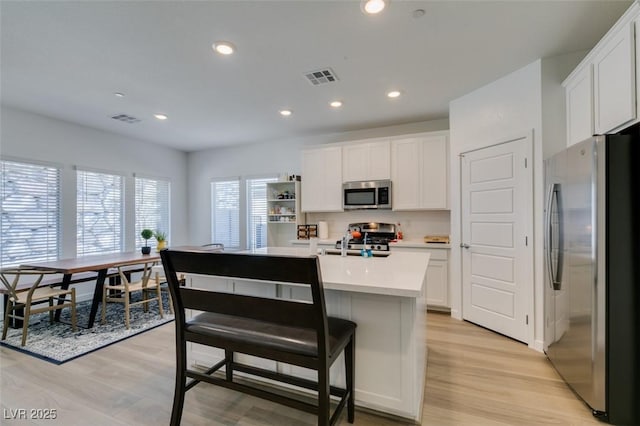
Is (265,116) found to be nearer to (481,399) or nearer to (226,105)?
(226,105)

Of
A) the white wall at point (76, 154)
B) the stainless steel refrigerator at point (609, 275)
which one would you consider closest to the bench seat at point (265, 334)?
the stainless steel refrigerator at point (609, 275)

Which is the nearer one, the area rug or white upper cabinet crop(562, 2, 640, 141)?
white upper cabinet crop(562, 2, 640, 141)

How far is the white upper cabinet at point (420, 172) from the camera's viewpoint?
3.94 m

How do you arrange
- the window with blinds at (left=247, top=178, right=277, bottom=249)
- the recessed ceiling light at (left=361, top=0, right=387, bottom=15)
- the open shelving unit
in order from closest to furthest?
the recessed ceiling light at (left=361, top=0, right=387, bottom=15), the open shelving unit, the window with blinds at (left=247, top=178, right=277, bottom=249)

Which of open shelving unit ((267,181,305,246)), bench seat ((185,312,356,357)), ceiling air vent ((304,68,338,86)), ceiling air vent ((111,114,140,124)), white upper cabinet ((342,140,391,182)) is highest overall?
ceiling air vent ((304,68,338,86))

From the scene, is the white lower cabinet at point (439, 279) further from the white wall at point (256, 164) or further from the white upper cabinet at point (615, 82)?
the white upper cabinet at point (615, 82)

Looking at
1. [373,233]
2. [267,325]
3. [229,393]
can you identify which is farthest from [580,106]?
[229,393]

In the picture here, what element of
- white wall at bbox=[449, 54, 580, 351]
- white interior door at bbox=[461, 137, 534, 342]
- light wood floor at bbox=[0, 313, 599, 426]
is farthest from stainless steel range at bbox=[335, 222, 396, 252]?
light wood floor at bbox=[0, 313, 599, 426]

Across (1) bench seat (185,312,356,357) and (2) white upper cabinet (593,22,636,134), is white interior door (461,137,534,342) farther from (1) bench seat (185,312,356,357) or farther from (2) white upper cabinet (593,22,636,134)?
(1) bench seat (185,312,356,357)

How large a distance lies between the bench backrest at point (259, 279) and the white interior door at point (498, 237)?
2.56 m

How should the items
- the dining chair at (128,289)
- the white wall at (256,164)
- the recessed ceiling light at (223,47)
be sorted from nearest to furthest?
the recessed ceiling light at (223,47) < the dining chair at (128,289) < the white wall at (256,164)

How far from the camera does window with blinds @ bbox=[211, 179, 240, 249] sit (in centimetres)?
593

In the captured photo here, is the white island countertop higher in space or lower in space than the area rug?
higher

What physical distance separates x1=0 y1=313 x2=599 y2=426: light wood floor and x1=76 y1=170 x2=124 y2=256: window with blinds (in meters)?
2.35
